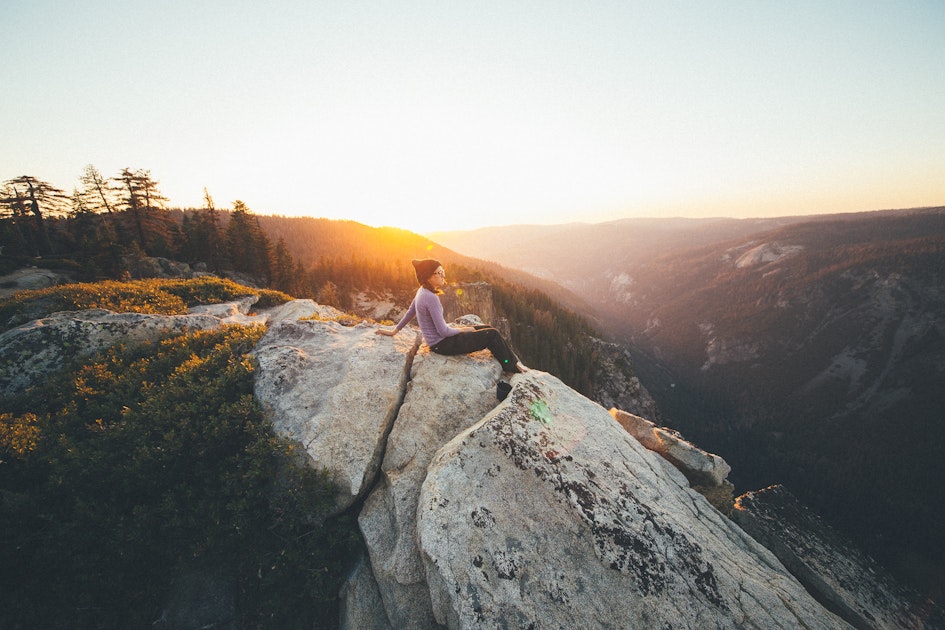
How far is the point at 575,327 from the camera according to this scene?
63094mm

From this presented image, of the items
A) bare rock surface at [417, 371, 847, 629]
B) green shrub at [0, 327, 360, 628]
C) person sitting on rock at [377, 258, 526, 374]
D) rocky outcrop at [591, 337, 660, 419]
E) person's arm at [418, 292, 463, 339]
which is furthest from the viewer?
rocky outcrop at [591, 337, 660, 419]

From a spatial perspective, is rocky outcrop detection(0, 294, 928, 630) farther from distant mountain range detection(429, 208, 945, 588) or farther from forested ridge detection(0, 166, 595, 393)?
distant mountain range detection(429, 208, 945, 588)

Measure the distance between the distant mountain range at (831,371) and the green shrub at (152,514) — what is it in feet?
261

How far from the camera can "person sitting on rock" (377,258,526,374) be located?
8031mm

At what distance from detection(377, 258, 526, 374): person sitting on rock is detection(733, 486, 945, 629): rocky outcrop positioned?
8.78 meters

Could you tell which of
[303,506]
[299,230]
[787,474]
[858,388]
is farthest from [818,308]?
[299,230]

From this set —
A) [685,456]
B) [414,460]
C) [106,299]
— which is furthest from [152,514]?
[685,456]

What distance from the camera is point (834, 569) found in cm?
878

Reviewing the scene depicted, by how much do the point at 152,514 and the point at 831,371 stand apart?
14990 cm

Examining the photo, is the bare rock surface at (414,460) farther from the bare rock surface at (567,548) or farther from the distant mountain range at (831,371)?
the distant mountain range at (831,371)

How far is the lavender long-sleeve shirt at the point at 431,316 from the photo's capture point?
7949mm

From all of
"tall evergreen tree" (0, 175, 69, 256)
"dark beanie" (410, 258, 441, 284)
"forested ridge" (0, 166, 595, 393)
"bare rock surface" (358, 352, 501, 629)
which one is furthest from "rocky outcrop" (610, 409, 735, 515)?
"tall evergreen tree" (0, 175, 69, 256)

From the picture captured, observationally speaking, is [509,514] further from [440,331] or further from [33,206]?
[33,206]

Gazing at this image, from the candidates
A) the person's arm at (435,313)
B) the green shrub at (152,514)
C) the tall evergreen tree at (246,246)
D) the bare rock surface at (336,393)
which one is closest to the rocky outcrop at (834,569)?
the person's arm at (435,313)
